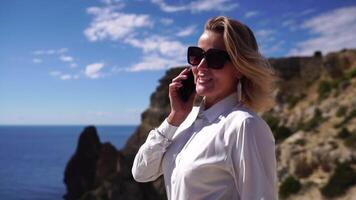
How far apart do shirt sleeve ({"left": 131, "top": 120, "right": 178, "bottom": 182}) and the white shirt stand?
17cm

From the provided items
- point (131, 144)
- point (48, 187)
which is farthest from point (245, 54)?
point (48, 187)

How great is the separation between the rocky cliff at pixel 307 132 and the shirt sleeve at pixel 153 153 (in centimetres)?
1291

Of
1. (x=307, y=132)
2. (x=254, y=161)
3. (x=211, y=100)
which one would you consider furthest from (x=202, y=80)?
(x=307, y=132)

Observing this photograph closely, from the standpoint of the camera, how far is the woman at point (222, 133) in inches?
78.9

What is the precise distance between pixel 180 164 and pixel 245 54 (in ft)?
2.14

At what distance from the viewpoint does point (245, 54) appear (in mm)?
2225

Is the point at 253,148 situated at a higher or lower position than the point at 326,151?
higher

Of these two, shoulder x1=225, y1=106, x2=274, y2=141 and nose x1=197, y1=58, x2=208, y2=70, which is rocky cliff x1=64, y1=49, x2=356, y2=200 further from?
shoulder x1=225, y1=106, x2=274, y2=141

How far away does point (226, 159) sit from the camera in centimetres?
206

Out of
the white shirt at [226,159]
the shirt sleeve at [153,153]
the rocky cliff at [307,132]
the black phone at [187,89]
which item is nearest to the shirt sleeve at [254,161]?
the white shirt at [226,159]

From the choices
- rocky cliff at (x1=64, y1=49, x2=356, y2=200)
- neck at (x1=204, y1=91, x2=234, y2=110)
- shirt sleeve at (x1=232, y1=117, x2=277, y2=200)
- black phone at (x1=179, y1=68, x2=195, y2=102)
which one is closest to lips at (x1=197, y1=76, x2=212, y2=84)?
neck at (x1=204, y1=91, x2=234, y2=110)

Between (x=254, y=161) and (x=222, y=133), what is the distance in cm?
24

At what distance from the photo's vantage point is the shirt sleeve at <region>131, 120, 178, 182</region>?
8.64 ft

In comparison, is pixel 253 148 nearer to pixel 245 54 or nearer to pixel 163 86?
pixel 245 54
